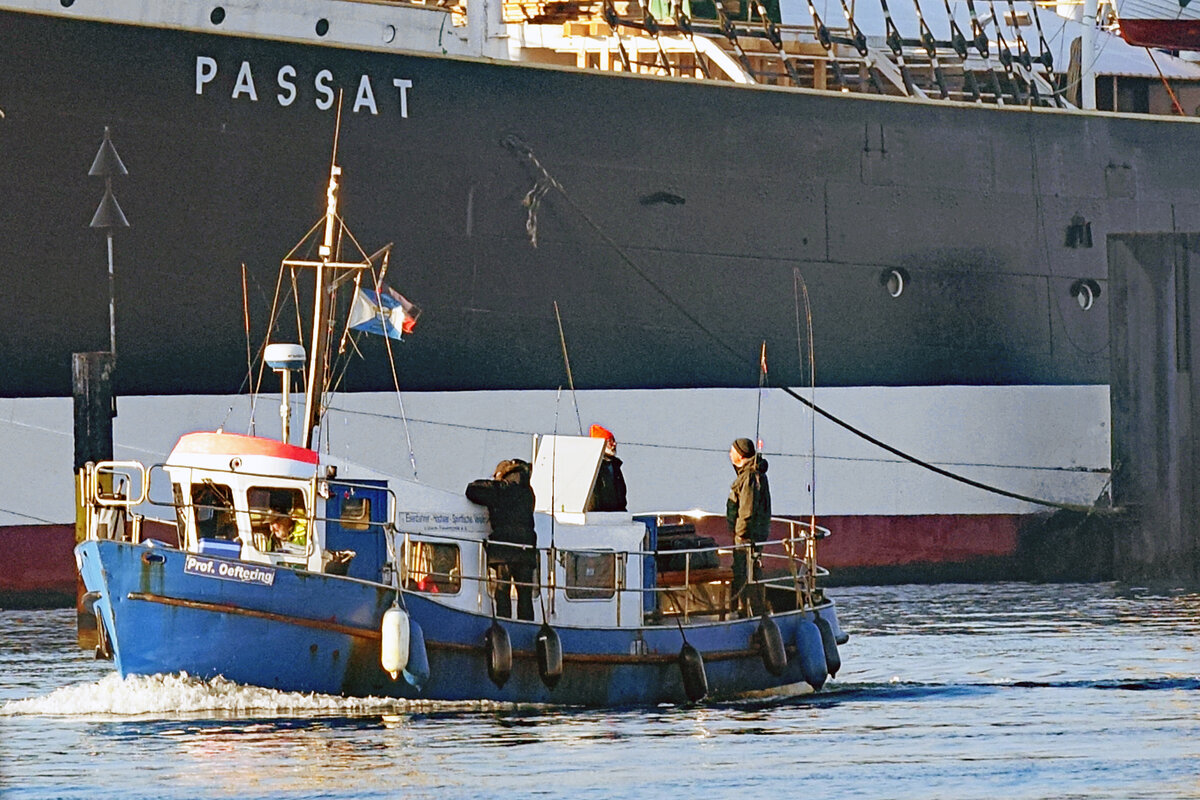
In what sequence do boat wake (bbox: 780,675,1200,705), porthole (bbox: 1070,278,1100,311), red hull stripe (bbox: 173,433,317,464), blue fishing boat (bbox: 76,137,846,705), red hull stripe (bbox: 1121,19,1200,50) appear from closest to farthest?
blue fishing boat (bbox: 76,137,846,705) < red hull stripe (bbox: 173,433,317,464) < boat wake (bbox: 780,675,1200,705) < porthole (bbox: 1070,278,1100,311) < red hull stripe (bbox: 1121,19,1200,50)

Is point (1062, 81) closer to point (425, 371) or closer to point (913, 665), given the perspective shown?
point (425, 371)

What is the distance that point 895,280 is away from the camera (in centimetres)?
2920

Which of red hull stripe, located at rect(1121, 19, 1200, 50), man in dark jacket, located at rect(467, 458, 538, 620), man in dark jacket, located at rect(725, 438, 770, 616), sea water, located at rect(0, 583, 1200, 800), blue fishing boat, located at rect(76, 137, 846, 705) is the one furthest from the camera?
red hull stripe, located at rect(1121, 19, 1200, 50)

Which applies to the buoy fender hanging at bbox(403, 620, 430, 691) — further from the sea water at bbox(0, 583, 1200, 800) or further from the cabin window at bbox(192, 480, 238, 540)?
the cabin window at bbox(192, 480, 238, 540)

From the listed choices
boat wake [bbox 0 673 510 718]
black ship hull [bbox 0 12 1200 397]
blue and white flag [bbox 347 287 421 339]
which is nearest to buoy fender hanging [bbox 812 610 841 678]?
boat wake [bbox 0 673 510 718]

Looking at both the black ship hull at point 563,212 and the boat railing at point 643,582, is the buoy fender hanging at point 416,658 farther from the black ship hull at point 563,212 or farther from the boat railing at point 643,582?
the black ship hull at point 563,212

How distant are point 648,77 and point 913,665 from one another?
839 cm

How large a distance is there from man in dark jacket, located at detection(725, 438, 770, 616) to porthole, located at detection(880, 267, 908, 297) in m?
9.21

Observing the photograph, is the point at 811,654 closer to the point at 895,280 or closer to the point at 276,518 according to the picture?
the point at 276,518

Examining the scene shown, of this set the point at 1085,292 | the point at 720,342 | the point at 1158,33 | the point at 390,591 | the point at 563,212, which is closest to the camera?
the point at 390,591

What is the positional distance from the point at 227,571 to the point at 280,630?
1.83 feet

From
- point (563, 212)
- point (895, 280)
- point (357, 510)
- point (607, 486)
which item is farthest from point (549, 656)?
point (895, 280)

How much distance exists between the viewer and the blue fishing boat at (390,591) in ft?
57.7

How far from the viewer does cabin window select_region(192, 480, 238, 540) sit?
1845cm
